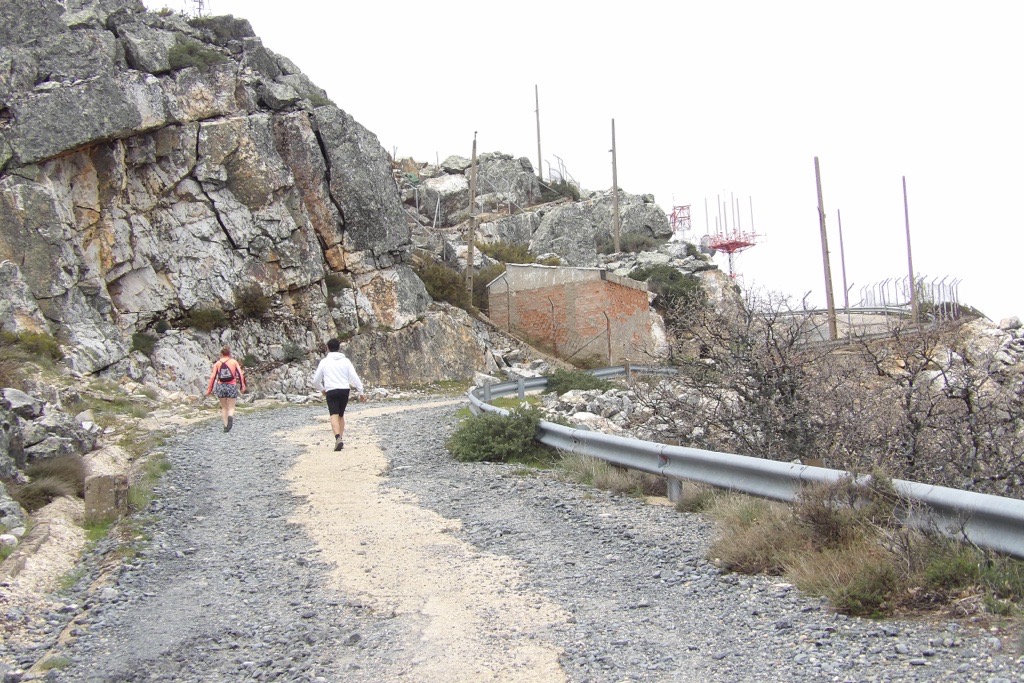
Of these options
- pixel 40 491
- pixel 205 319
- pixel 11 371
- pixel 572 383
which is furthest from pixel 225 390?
pixel 205 319

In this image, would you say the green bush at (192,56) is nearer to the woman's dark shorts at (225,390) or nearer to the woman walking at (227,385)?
the woman walking at (227,385)

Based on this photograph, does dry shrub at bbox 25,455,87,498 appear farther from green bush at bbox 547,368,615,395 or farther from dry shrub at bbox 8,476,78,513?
green bush at bbox 547,368,615,395

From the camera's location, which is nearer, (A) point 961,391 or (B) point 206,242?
(A) point 961,391

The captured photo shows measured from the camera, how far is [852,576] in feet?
16.8

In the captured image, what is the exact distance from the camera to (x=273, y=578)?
21.9 ft

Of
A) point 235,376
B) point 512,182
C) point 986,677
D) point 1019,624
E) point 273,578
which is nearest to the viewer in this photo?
point 986,677

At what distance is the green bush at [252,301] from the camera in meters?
31.5

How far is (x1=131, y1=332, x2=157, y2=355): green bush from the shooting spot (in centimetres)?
2792

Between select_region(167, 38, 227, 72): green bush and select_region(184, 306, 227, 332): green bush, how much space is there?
948 centimetres

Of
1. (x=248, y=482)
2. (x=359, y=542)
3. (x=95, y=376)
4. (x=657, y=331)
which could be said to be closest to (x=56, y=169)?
(x=95, y=376)

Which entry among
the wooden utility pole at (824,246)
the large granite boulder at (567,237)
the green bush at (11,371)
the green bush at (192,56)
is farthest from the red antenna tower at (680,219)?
the green bush at (11,371)

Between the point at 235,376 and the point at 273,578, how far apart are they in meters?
10.6

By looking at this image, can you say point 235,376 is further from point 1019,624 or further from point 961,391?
point 1019,624

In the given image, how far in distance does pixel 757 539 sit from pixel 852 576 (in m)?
1.01
